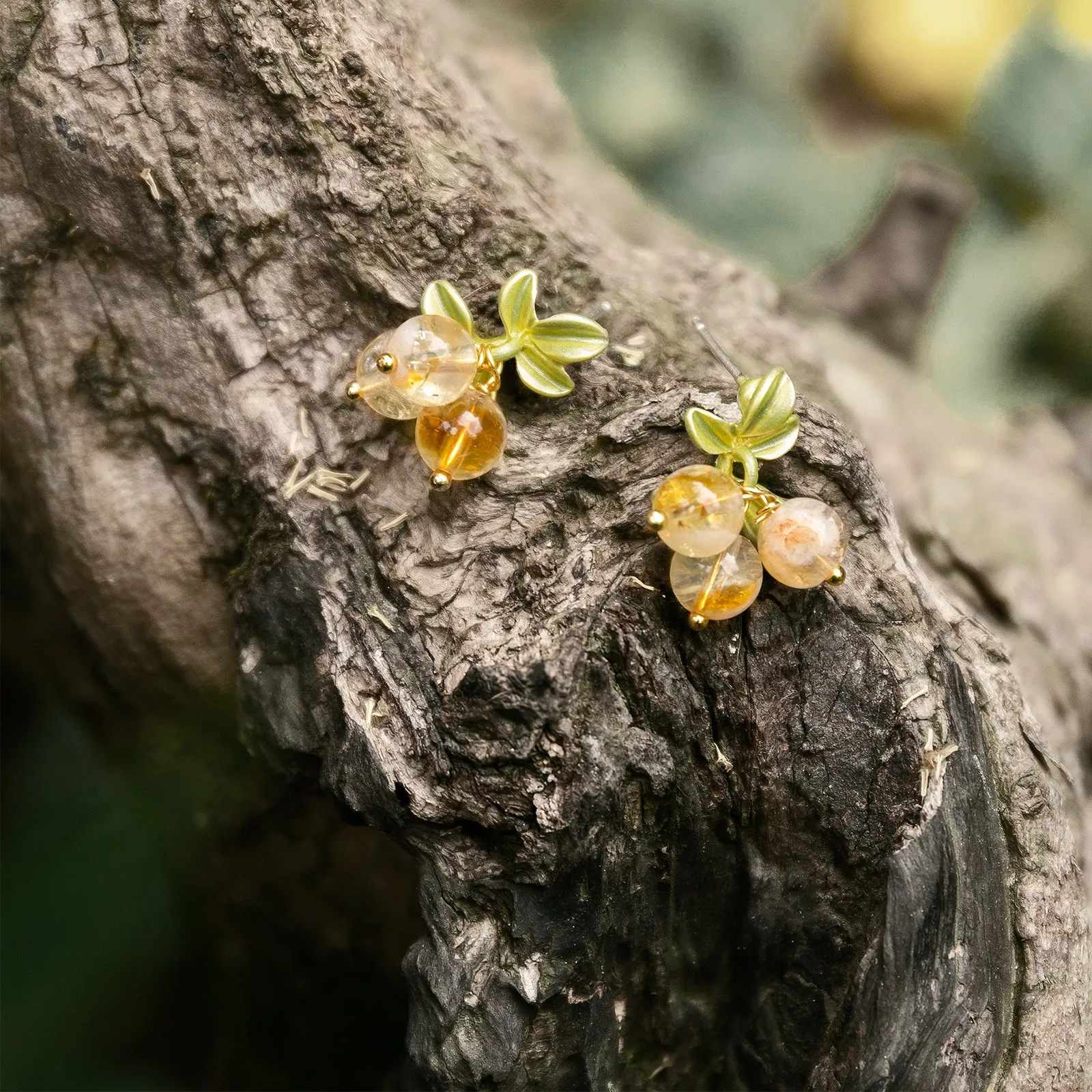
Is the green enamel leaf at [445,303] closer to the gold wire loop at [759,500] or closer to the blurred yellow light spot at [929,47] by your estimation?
the gold wire loop at [759,500]

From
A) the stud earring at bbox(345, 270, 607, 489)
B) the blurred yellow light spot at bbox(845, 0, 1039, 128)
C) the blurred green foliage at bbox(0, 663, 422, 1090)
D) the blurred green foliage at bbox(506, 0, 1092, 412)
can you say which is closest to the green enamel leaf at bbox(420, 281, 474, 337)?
the stud earring at bbox(345, 270, 607, 489)

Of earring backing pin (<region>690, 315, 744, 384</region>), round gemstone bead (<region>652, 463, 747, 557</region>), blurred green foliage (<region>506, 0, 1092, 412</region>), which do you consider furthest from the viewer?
blurred green foliage (<region>506, 0, 1092, 412</region>)

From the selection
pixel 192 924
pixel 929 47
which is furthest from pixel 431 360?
pixel 929 47

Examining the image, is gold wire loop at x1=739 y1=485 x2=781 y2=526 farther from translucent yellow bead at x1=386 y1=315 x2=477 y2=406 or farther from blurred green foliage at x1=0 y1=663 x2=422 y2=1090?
blurred green foliage at x1=0 y1=663 x2=422 y2=1090

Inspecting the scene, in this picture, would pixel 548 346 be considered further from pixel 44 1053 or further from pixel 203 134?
pixel 44 1053

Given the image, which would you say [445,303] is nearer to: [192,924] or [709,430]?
[709,430]


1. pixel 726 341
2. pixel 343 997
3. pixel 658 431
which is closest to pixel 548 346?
pixel 658 431
